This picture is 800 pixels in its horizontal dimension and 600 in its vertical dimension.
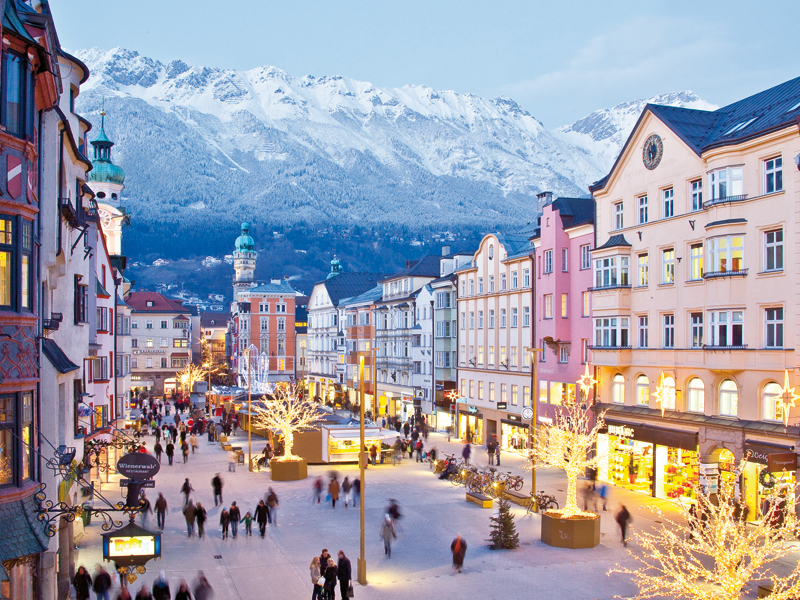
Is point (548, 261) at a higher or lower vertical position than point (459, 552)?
higher

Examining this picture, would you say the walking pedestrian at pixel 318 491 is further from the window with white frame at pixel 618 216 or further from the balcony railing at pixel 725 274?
the window with white frame at pixel 618 216

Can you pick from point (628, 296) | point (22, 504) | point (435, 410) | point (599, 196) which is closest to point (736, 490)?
point (628, 296)

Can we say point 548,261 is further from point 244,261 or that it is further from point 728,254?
point 244,261

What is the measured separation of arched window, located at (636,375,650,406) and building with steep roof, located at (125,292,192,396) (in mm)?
75469

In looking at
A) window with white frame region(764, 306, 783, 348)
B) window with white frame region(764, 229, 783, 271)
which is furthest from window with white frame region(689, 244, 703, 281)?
window with white frame region(764, 306, 783, 348)

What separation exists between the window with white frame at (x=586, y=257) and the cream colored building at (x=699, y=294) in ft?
9.66

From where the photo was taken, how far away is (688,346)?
3183 cm

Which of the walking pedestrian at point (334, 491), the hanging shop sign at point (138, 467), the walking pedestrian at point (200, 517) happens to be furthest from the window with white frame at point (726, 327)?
the hanging shop sign at point (138, 467)

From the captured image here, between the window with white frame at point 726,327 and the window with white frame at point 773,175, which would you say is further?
the window with white frame at point 726,327

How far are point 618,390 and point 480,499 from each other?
937 centimetres

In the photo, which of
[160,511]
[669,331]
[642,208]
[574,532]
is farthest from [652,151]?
[160,511]

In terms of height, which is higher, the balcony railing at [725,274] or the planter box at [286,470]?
the balcony railing at [725,274]

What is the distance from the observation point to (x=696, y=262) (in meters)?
31.8

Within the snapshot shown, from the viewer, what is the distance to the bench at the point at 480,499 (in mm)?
32219
